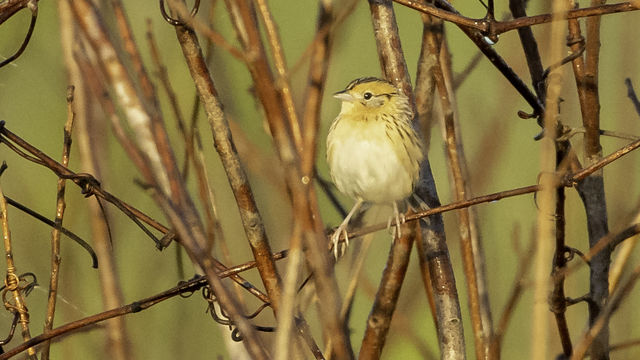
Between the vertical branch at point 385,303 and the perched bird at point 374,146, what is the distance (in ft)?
1.61

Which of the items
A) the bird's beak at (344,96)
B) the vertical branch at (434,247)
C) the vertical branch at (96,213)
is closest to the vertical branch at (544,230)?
the vertical branch at (434,247)

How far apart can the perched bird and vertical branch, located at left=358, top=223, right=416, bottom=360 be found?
0.49m

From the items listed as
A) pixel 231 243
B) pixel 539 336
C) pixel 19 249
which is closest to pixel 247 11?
pixel 539 336

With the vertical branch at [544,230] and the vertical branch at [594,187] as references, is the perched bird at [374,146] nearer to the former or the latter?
the vertical branch at [594,187]

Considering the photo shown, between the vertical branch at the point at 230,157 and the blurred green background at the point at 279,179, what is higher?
the blurred green background at the point at 279,179

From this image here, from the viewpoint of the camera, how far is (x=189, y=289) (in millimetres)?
1549

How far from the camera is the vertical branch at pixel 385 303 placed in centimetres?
181

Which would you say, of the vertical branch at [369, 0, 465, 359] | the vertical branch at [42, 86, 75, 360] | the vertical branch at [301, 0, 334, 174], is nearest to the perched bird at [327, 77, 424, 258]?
the vertical branch at [369, 0, 465, 359]

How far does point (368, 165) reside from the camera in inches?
97.7

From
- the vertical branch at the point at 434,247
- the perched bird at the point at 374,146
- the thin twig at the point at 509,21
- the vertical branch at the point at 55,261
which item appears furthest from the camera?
the perched bird at the point at 374,146

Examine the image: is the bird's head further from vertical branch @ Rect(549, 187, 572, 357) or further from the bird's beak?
vertical branch @ Rect(549, 187, 572, 357)

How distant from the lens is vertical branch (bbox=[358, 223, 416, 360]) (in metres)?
1.81

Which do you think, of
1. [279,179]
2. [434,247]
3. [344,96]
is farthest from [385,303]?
[344,96]

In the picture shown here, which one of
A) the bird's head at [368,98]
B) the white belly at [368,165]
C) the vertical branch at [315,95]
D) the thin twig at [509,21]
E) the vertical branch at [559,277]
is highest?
the bird's head at [368,98]
